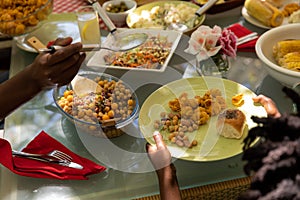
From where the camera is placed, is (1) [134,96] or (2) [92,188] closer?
(2) [92,188]

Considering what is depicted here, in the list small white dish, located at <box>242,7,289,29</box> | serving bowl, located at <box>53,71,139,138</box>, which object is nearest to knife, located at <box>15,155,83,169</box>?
serving bowl, located at <box>53,71,139,138</box>

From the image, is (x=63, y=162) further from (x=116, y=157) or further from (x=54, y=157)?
(x=116, y=157)

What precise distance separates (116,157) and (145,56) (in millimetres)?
414

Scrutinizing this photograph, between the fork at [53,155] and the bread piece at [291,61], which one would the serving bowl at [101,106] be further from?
the bread piece at [291,61]

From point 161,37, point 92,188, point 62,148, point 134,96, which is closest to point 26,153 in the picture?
point 62,148

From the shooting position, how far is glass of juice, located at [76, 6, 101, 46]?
1460mm

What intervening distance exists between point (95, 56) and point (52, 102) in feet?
0.72

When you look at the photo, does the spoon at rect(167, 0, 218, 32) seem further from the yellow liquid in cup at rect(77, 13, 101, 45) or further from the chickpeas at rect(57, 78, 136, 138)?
the chickpeas at rect(57, 78, 136, 138)

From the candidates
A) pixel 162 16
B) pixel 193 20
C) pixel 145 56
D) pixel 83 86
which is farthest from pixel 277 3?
pixel 83 86

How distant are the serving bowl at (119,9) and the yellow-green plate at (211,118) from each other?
0.50 meters

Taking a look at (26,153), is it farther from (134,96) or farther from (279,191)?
(279,191)

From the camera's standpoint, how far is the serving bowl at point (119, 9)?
160 cm

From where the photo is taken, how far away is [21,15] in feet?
4.78

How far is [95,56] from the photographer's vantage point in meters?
1.37
